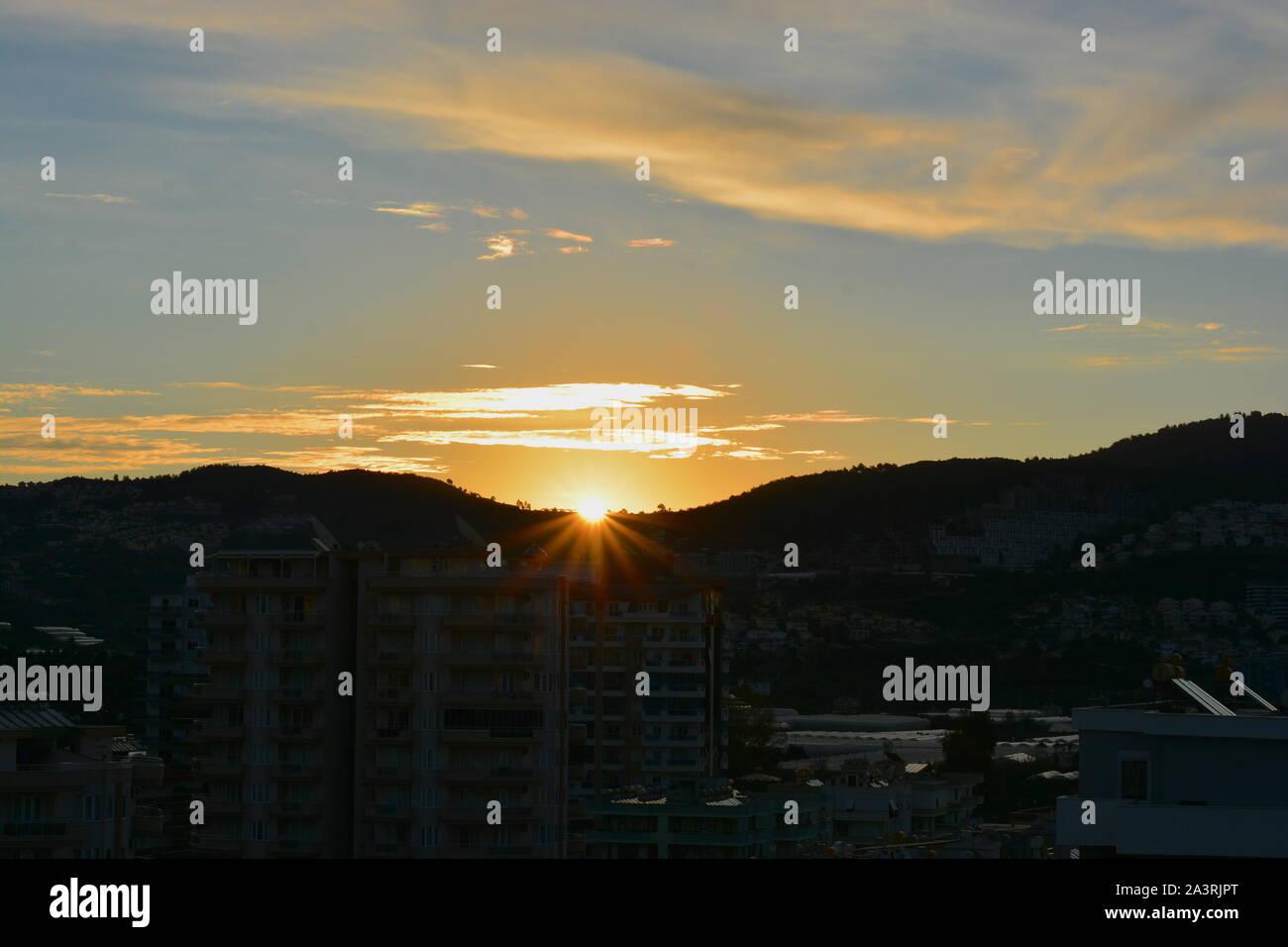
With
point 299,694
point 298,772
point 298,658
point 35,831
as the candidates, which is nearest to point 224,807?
point 298,772

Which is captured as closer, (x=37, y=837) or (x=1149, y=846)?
(x=1149, y=846)

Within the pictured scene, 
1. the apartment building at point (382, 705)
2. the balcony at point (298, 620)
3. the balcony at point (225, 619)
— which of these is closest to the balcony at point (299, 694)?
the apartment building at point (382, 705)

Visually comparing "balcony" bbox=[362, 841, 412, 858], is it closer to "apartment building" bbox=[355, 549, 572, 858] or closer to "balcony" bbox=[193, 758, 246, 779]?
"apartment building" bbox=[355, 549, 572, 858]

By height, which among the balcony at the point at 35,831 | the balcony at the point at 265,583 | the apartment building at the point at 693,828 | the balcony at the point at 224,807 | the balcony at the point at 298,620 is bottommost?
the apartment building at the point at 693,828

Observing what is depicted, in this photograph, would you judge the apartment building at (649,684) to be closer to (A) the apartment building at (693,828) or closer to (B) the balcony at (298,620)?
(A) the apartment building at (693,828)

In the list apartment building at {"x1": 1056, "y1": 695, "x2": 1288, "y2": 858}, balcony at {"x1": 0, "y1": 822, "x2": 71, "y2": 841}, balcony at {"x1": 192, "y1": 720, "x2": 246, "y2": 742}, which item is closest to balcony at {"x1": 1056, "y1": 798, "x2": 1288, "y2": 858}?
apartment building at {"x1": 1056, "y1": 695, "x2": 1288, "y2": 858}
